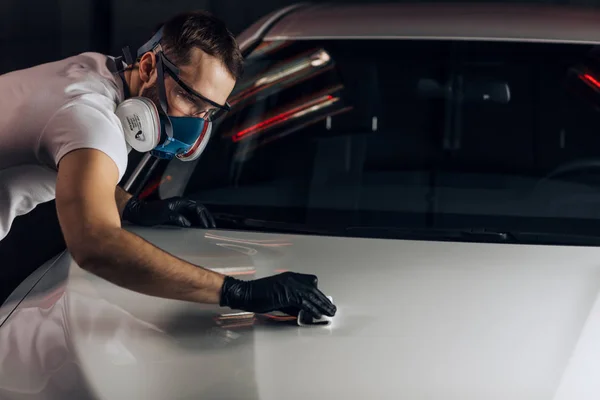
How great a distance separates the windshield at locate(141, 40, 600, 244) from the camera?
9.69ft

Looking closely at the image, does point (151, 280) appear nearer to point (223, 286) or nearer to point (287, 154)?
point (223, 286)

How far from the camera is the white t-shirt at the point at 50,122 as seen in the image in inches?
83.0

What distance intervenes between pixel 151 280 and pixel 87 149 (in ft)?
1.02

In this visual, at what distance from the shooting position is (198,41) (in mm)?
2352

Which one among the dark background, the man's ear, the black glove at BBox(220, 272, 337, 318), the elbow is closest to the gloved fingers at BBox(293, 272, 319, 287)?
the black glove at BBox(220, 272, 337, 318)

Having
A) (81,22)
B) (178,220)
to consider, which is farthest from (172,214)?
(81,22)

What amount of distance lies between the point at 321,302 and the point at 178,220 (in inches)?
28.0

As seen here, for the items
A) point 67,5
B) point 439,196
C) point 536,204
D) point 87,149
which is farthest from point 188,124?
point 67,5

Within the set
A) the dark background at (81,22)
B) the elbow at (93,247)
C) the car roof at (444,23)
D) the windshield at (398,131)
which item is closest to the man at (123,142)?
the elbow at (93,247)

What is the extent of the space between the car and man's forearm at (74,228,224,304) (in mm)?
69

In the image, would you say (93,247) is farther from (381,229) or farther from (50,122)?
(381,229)

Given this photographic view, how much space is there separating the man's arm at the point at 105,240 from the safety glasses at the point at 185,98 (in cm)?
36

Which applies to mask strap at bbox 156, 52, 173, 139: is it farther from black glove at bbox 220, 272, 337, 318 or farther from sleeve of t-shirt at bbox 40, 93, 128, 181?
black glove at bbox 220, 272, 337, 318

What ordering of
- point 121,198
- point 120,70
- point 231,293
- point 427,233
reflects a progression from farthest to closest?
point 121,198 < point 427,233 < point 120,70 < point 231,293
